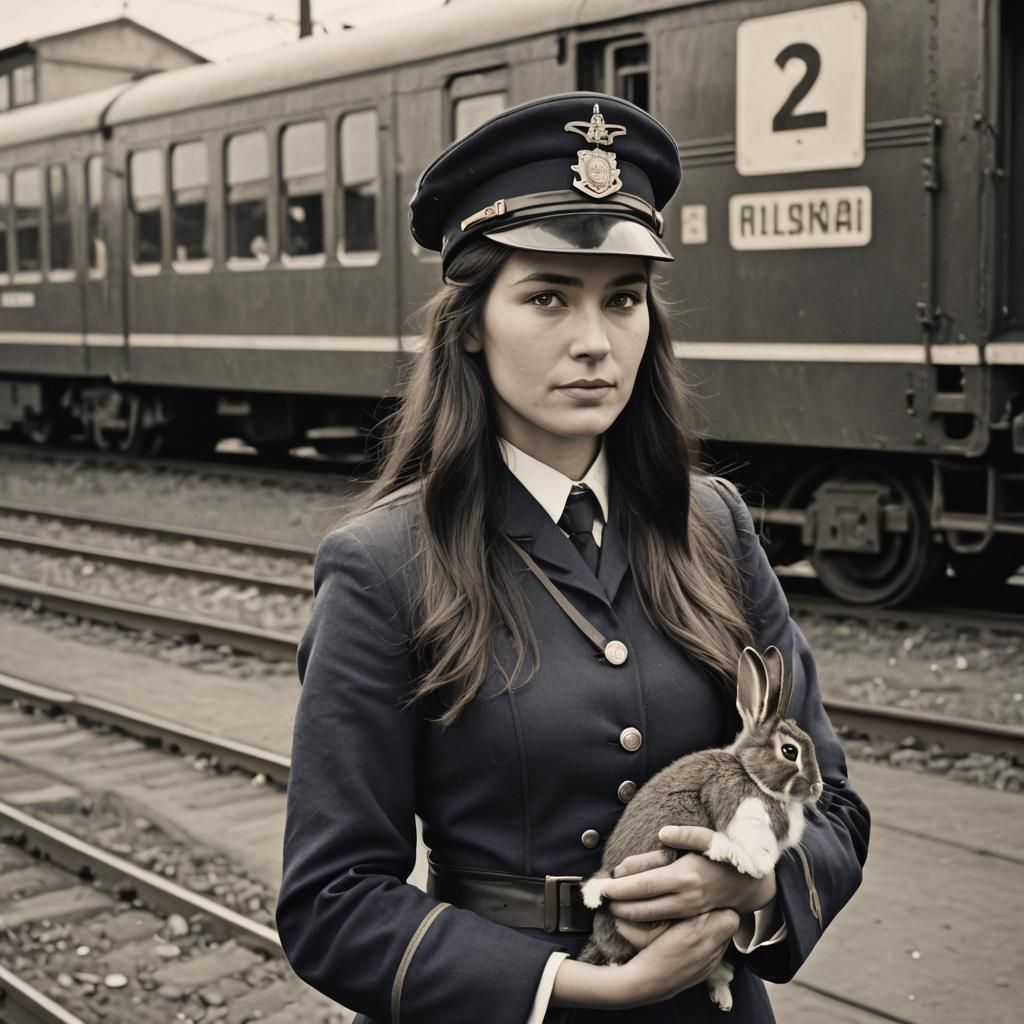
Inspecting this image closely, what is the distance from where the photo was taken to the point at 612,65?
8969 millimetres

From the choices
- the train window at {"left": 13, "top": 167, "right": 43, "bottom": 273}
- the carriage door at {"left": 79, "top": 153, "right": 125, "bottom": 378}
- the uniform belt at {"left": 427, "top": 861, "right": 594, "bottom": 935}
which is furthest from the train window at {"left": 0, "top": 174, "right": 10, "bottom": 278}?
the uniform belt at {"left": 427, "top": 861, "right": 594, "bottom": 935}

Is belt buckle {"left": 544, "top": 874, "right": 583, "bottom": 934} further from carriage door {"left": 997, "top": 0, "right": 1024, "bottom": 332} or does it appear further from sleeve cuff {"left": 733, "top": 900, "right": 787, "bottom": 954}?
carriage door {"left": 997, "top": 0, "right": 1024, "bottom": 332}

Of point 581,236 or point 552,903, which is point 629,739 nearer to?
point 552,903

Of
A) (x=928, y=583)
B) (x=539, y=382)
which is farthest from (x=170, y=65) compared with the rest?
(x=539, y=382)

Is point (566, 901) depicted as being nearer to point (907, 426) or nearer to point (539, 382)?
point (539, 382)

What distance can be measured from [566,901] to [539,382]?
623 millimetres

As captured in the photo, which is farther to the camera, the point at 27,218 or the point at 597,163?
the point at 27,218

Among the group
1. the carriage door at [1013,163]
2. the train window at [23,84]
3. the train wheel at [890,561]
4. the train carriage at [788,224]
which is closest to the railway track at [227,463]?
the train carriage at [788,224]

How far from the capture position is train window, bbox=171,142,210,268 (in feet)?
44.1

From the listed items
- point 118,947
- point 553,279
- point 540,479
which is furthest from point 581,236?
point 118,947

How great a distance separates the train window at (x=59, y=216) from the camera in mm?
16125

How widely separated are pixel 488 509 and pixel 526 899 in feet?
1.57

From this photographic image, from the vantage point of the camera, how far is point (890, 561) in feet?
27.8

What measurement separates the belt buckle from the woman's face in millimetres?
538
